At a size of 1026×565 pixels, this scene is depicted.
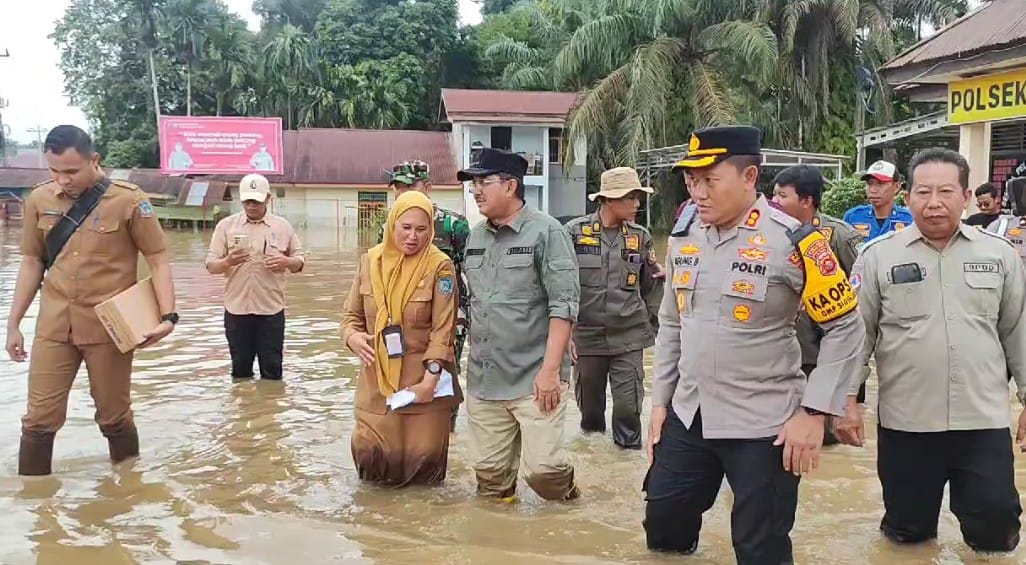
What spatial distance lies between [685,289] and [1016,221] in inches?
170

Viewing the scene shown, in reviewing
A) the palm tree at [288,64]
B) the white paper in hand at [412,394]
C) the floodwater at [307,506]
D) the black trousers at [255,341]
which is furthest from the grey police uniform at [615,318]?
the palm tree at [288,64]

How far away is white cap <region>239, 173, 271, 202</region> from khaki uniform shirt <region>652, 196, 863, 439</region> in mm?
4410

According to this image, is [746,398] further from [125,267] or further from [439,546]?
[125,267]

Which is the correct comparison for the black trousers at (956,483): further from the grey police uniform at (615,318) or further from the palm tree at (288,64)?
the palm tree at (288,64)

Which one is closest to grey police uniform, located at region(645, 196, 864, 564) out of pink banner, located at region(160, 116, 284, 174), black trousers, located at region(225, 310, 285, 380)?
black trousers, located at region(225, 310, 285, 380)

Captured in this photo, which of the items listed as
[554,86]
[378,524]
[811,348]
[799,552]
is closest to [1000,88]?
[811,348]

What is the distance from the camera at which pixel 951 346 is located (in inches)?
138

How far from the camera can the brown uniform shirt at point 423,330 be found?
14.7ft

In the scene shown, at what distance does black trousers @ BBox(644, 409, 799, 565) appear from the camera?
10.1 ft

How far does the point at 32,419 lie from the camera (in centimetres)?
476

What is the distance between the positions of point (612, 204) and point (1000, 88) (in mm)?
7428

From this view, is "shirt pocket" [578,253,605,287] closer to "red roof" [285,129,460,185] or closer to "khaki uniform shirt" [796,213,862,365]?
"khaki uniform shirt" [796,213,862,365]

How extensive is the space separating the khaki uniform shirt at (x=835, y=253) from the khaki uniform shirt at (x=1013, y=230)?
1579 mm

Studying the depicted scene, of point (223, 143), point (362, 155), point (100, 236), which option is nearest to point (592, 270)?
point (100, 236)
